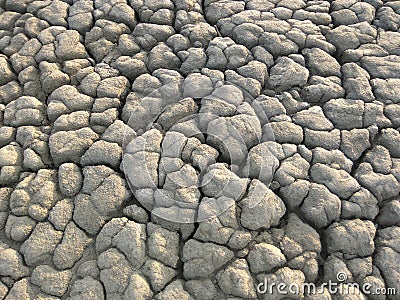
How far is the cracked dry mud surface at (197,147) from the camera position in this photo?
76.5 inches

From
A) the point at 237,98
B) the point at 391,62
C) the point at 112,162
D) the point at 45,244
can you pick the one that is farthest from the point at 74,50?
the point at 391,62

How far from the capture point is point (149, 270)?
6.27 feet

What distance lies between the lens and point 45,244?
6.47ft

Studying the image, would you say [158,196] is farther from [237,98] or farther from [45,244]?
[237,98]

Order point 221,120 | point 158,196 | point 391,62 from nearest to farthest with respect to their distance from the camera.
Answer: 1. point 158,196
2. point 221,120
3. point 391,62

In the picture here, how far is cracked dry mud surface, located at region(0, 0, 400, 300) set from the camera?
194 cm

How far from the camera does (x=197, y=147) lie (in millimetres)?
2176

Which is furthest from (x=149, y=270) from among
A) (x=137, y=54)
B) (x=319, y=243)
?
(x=137, y=54)

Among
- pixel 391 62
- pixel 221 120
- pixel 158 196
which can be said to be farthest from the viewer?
pixel 391 62

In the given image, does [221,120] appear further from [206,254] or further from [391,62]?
[391,62]

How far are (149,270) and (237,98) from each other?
0.94 meters

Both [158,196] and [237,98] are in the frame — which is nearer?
[158,196]

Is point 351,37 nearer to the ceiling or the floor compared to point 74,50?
nearer to the ceiling

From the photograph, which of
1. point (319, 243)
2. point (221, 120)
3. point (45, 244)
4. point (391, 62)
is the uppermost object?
point (391, 62)
